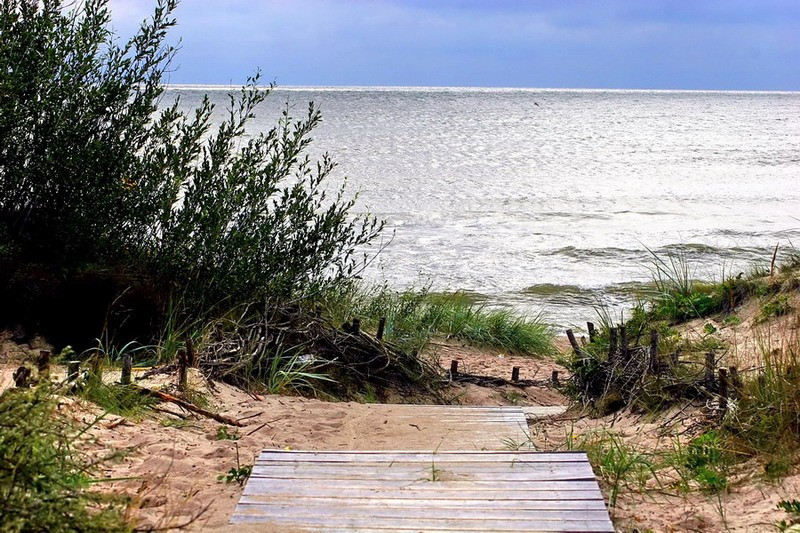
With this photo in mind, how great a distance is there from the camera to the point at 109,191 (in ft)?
23.2

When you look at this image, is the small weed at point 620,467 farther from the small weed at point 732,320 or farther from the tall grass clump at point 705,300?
the tall grass clump at point 705,300

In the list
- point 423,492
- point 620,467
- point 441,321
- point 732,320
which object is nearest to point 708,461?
point 620,467

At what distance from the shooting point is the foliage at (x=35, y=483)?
9.54 ft

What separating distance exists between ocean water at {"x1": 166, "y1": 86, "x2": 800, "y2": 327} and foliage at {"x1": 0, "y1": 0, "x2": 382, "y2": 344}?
14.9 feet

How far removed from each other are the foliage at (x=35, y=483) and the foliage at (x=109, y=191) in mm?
3671

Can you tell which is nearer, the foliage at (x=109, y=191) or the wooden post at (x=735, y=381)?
the wooden post at (x=735, y=381)

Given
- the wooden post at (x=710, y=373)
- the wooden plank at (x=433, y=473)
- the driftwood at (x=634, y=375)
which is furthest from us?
the driftwood at (x=634, y=375)

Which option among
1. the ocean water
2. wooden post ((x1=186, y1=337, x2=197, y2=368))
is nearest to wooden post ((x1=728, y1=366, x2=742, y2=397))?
wooden post ((x1=186, y1=337, x2=197, y2=368))

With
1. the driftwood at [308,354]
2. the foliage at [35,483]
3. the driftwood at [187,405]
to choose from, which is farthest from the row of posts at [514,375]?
the foliage at [35,483]

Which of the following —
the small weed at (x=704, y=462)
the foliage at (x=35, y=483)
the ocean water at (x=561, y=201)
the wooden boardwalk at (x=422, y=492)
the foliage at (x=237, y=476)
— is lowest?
the ocean water at (x=561, y=201)

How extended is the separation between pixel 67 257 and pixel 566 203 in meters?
23.3

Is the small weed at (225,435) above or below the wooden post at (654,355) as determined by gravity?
below

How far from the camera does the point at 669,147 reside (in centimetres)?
5269

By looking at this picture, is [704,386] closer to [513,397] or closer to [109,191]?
[513,397]
